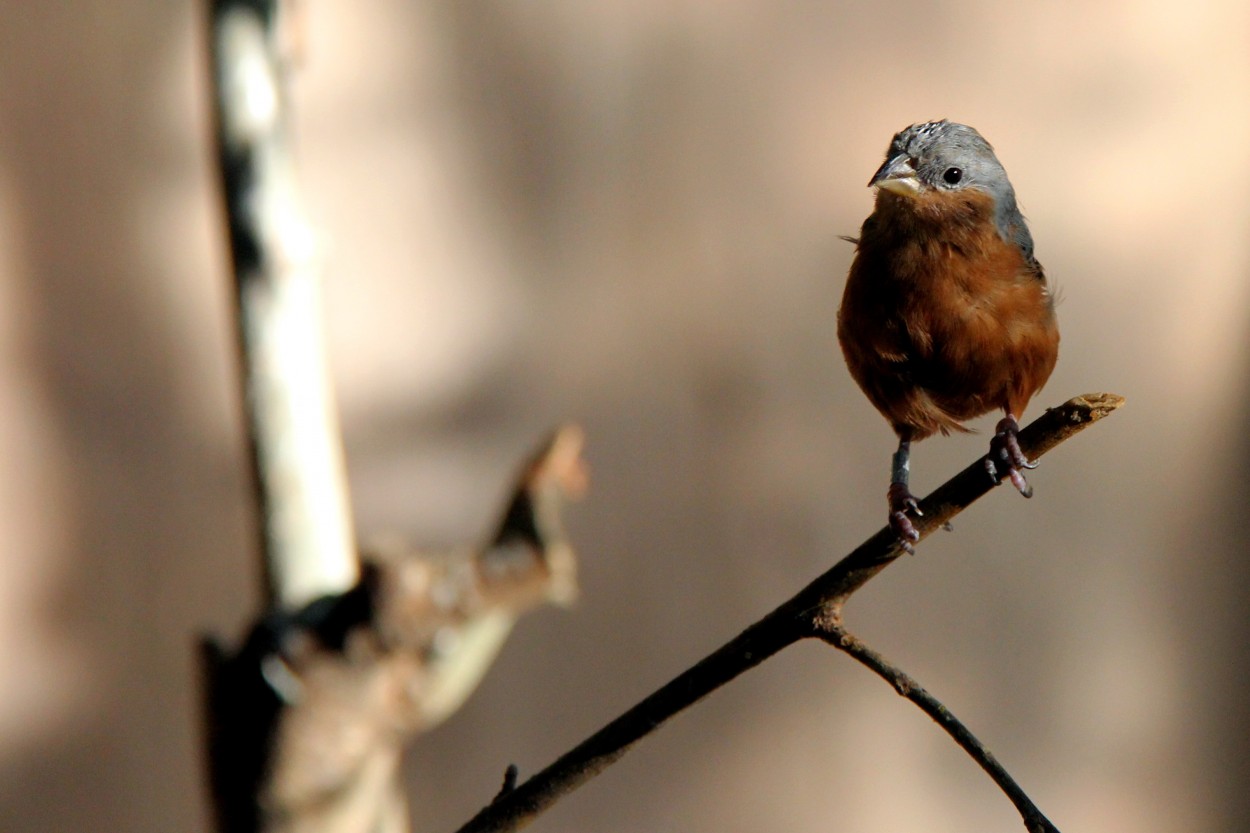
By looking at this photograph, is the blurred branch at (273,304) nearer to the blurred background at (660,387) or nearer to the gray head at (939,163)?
the gray head at (939,163)

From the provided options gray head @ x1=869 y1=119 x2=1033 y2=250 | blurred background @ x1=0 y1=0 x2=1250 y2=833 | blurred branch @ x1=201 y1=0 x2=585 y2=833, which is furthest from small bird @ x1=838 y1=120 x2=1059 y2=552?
blurred background @ x1=0 y1=0 x2=1250 y2=833

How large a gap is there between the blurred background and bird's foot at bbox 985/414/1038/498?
0.92 m

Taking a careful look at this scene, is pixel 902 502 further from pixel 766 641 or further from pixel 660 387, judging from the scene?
pixel 660 387

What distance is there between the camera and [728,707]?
2.09 m

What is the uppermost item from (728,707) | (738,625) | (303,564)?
(303,564)

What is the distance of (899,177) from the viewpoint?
1.05m

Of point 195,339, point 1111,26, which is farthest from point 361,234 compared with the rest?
point 1111,26

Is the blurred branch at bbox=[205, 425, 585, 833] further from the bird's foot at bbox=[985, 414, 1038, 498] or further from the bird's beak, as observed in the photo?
the bird's beak

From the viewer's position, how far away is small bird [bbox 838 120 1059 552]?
1.05 m

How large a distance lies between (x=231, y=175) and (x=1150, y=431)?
191 cm

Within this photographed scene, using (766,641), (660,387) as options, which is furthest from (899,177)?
(660,387)

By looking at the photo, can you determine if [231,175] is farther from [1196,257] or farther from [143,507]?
[1196,257]

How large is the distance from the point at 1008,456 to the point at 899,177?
264 mm

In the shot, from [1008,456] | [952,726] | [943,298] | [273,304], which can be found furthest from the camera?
[943,298]
